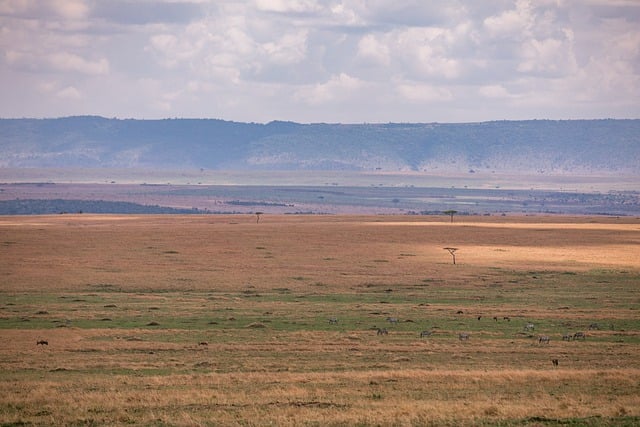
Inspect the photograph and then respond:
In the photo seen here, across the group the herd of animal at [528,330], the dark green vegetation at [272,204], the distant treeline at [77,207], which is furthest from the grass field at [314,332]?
the dark green vegetation at [272,204]

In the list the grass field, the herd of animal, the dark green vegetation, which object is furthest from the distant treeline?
the herd of animal

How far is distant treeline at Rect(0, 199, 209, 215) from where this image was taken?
14938cm

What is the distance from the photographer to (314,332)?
3519cm

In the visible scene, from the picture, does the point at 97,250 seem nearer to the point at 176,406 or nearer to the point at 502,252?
the point at 502,252

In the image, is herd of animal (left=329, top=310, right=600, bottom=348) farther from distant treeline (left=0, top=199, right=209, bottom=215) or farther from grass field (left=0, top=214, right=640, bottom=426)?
distant treeline (left=0, top=199, right=209, bottom=215)

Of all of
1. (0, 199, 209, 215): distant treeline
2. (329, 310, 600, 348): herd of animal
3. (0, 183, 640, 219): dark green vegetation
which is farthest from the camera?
(0, 183, 640, 219): dark green vegetation

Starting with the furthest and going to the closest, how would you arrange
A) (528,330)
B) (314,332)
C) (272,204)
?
(272,204) → (528,330) → (314,332)

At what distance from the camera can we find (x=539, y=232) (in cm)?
9606

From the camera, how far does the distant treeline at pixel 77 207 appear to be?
149375 millimetres

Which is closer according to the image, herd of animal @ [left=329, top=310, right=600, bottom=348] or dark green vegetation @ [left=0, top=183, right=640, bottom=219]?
herd of animal @ [left=329, top=310, right=600, bottom=348]

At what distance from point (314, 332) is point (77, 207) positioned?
125881 mm

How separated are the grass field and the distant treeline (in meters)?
67.0

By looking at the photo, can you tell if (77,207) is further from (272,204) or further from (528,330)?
(528,330)

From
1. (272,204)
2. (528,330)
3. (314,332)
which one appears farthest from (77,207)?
(528,330)
